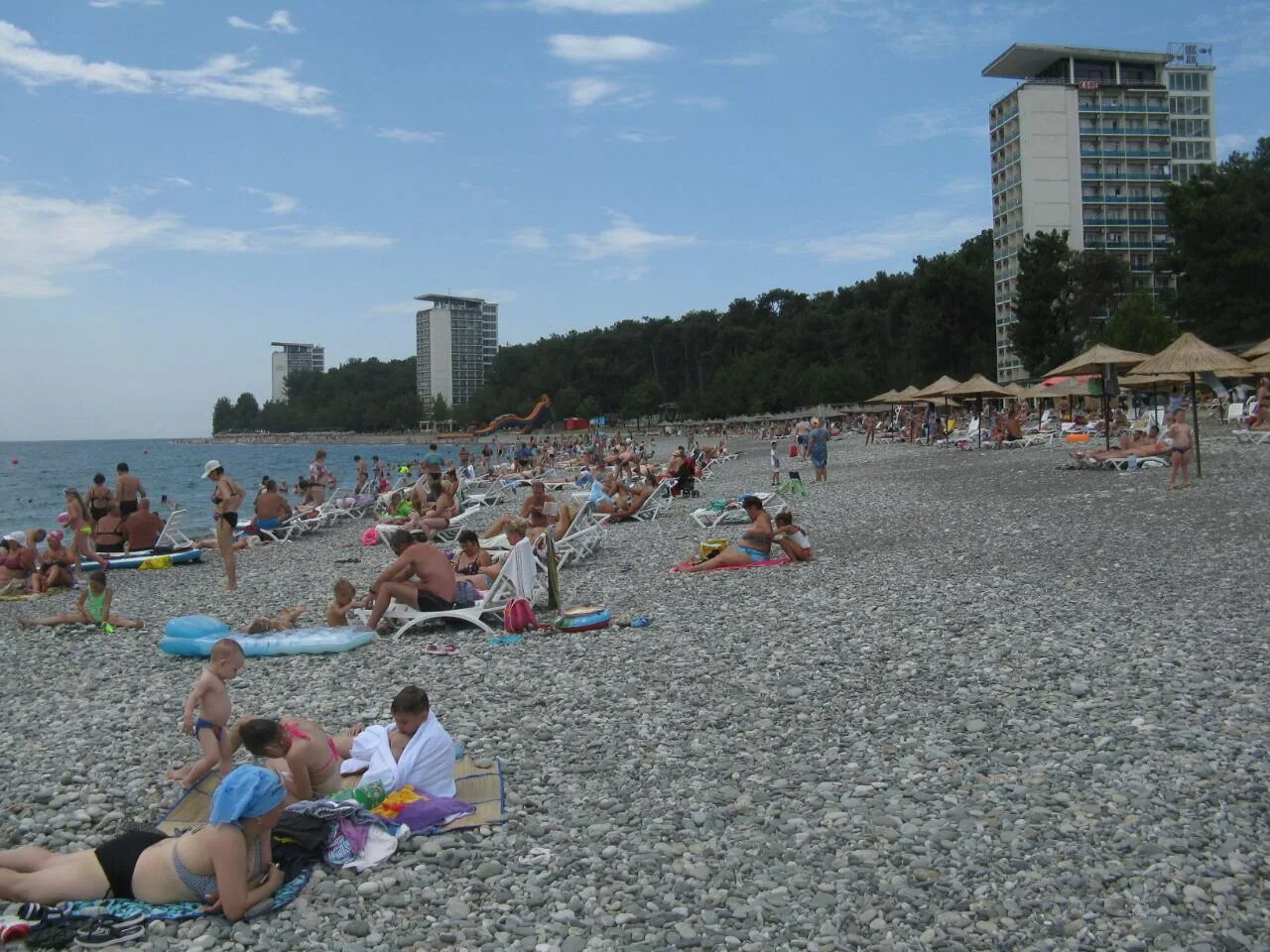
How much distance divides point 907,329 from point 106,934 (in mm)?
68997

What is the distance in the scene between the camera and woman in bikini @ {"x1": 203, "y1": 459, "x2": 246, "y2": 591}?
1134 centimetres

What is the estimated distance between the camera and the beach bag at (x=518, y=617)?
26.0 ft

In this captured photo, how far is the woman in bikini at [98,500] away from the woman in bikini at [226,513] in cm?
413

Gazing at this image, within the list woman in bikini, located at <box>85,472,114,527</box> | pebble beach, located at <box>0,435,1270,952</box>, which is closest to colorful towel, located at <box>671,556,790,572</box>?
pebble beach, located at <box>0,435,1270,952</box>

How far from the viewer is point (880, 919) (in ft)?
11.0

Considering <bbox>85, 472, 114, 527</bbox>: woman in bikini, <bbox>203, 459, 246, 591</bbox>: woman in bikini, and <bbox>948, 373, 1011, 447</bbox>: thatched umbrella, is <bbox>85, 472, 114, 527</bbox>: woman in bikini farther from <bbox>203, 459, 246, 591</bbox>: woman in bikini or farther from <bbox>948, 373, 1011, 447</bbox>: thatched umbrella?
<bbox>948, 373, 1011, 447</bbox>: thatched umbrella

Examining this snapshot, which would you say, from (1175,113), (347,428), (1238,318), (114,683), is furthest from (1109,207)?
(347,428)

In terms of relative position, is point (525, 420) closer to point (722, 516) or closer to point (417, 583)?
point (722, 516)

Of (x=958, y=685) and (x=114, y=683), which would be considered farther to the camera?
(x=114, y=683)

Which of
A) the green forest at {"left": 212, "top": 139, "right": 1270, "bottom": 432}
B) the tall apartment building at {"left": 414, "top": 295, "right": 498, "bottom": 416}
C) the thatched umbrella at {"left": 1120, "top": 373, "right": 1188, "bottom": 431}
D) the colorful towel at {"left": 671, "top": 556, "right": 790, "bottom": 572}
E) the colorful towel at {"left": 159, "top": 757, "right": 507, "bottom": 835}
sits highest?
the tall apartment building at {"left": 414, "top": 295, "right": 498, "bottom": 416}

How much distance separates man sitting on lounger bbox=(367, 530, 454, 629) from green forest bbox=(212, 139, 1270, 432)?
125ft

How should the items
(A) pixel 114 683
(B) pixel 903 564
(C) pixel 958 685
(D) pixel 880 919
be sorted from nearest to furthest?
(D) pixel 880 919
(C) pixel 958 685
(A) pixel 114 683
(B) pixel 903 564

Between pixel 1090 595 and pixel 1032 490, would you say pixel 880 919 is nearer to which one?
pixel 1090 595

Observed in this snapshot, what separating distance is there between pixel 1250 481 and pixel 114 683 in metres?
14.3
